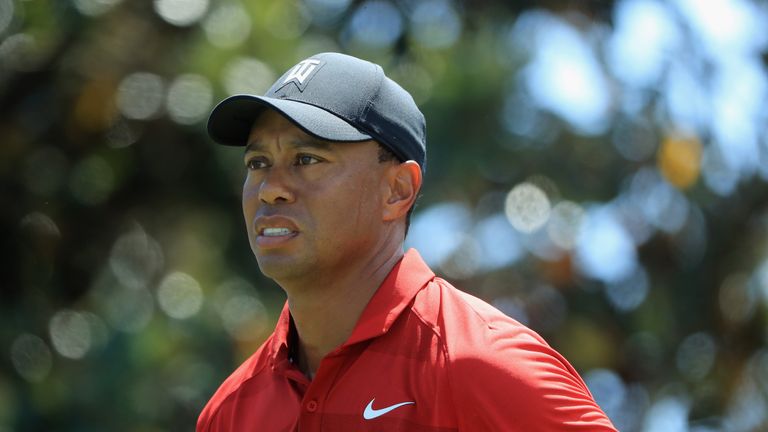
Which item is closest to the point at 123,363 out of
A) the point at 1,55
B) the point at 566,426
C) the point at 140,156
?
the point at 140,156

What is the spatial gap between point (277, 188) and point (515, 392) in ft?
2.74

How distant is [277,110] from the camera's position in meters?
3.33

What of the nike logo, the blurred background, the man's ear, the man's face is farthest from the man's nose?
the blurred background

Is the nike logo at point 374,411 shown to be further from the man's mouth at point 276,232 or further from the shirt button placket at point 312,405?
the man's mouth at point 276,232

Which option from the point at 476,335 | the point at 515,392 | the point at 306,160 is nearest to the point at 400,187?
the point at 306,160

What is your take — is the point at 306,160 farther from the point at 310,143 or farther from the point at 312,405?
the point at 312,405

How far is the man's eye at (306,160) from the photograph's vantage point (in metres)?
3.42

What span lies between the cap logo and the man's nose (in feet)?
0.77

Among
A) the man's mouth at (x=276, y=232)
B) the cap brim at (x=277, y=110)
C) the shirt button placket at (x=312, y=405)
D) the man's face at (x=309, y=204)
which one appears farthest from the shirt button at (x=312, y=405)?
the cap brim at (x=277, y=110)

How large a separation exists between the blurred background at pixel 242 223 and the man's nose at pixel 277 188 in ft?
14.6

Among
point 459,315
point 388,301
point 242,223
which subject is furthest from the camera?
point 242,223

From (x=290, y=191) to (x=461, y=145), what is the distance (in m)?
5.50

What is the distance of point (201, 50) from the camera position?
8.55m

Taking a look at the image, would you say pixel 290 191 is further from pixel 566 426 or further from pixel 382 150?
pixel 566 426
